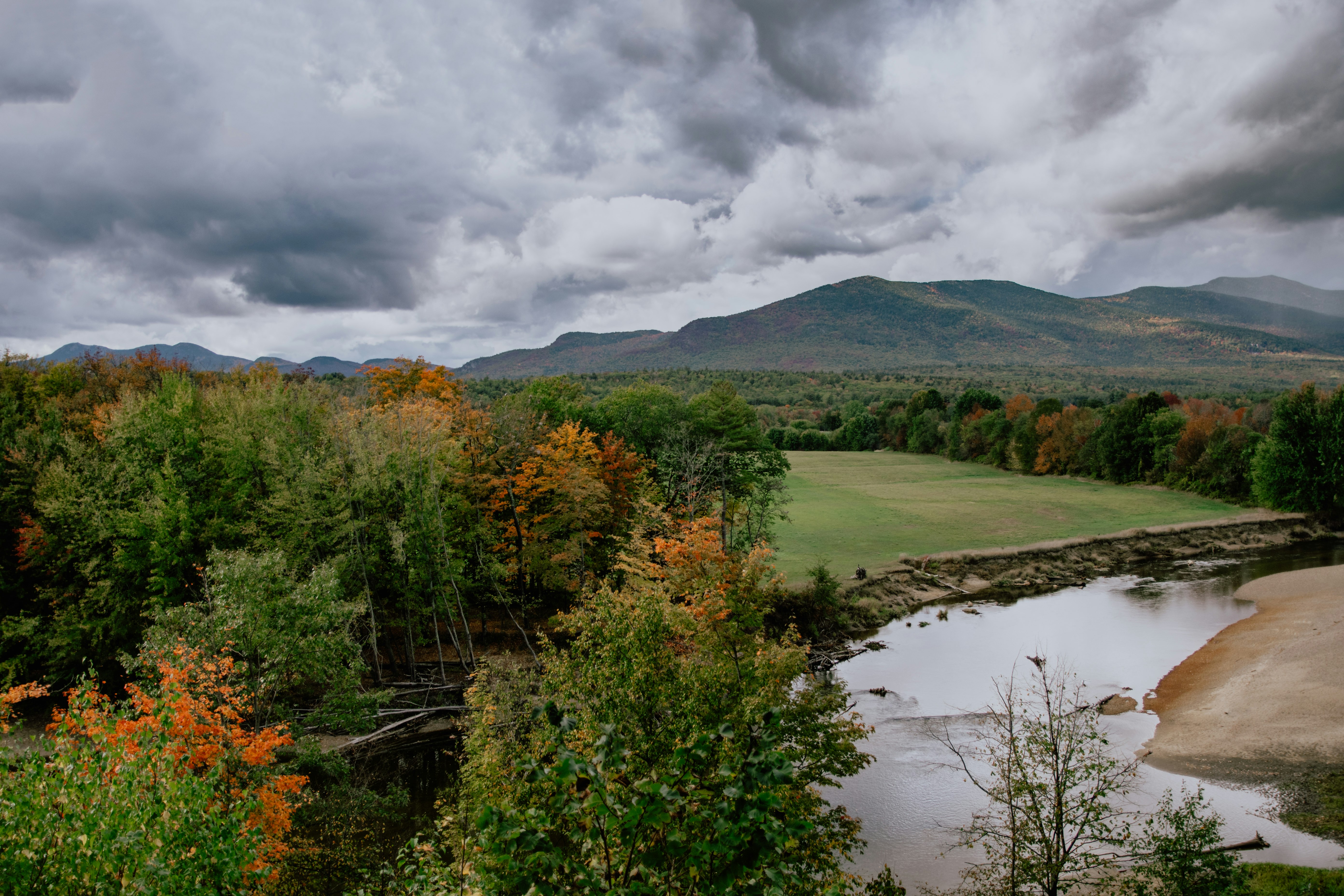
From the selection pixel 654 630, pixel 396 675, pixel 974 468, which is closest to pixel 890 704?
pixel 654 630

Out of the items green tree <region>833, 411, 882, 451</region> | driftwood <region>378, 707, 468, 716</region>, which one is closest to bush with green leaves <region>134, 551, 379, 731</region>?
driftwood <region>378, 707, 468, 716</region>

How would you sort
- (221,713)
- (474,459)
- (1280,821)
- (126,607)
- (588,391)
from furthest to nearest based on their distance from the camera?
1. (588,391)
2. (474,459)
3. (126,607)
4. (1280,821)
5. (221,713)

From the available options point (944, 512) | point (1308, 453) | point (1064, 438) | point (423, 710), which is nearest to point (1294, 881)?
point (423, 710)

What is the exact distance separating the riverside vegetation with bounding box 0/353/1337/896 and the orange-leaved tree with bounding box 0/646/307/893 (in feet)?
0.19

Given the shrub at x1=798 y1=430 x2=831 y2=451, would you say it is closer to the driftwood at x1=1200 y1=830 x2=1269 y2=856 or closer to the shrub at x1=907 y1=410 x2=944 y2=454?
the shrub at x1=907 y1=410 x2=944 y2=454

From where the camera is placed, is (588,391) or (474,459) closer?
(474,459)

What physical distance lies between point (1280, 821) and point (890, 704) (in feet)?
44.9

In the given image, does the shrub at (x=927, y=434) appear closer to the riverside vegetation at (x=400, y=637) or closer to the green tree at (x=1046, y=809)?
the riverside vegetation at (x=400, y=637)

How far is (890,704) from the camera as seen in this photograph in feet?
105

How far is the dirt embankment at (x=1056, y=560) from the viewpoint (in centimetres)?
4928

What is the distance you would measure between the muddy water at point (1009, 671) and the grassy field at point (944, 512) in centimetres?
904

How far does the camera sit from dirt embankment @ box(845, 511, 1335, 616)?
162ft

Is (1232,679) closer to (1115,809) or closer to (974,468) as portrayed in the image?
(1115,809)

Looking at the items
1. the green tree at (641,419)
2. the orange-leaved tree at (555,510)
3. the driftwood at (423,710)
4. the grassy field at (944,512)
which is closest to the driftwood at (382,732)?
the driftwood at (423,710)
